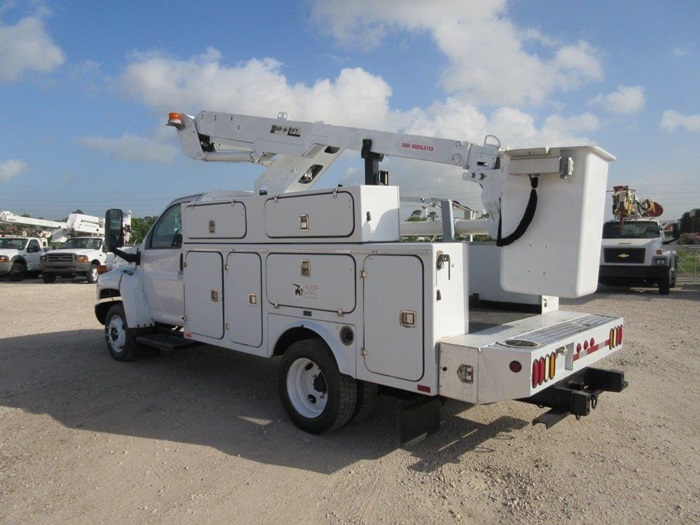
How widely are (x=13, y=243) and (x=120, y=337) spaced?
20.0 metres

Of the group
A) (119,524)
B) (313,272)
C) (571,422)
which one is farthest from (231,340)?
(571,422)

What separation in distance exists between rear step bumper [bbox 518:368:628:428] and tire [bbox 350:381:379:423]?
129cm

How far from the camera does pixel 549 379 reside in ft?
12.6

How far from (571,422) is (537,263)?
1.86 metres

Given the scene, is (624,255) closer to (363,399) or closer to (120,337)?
(363,399)

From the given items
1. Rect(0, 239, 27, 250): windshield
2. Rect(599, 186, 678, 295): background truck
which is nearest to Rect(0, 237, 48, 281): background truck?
Rect(0, 239, 27, 250): windshield

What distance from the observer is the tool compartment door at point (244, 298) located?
5309mm

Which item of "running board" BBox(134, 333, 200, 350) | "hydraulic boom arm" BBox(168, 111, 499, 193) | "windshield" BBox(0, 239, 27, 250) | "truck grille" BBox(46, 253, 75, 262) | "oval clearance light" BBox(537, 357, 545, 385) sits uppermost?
"hydraulic boom arm" BBox(168, 111, 499, 193)

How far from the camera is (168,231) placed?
7.09 metres

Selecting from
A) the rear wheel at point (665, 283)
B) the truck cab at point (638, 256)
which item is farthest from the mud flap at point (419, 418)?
the rear wheel at point (665, 283)

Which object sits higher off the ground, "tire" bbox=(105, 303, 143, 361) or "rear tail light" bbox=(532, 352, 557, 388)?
"rear tail light" bbox=(532, 352, 557, 388)

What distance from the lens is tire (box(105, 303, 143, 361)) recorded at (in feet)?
24.2

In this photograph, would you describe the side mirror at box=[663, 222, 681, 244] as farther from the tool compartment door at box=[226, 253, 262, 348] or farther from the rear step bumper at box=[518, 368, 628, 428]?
the tool compartment door at box=[226, 253, 262, 348]

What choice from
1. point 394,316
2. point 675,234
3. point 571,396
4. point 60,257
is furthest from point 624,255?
point 60,257
